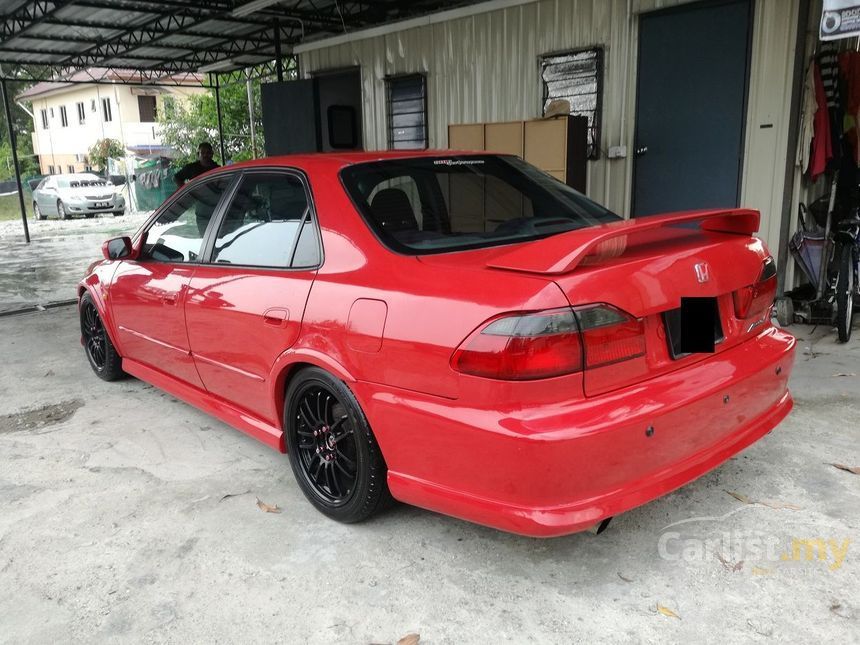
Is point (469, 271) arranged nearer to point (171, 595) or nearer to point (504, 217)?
point (504, 217)

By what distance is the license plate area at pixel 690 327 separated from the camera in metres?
2.34

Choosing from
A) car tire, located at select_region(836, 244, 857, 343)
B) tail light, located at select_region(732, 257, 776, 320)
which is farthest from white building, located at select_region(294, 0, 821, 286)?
tail light, located at select_region(732, 257, 776, 320)

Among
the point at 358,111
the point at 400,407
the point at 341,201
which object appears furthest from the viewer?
the point at 358,111

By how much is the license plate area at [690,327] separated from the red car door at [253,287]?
1.38 metres

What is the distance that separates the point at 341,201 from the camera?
2816mm

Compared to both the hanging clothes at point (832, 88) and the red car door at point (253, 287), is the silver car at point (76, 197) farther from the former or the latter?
the hanging clothes at point (832, 88)

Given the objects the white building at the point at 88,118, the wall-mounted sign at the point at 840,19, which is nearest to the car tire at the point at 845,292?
the wall-mounted sign at the point at 840,19

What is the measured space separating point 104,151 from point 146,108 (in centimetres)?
355

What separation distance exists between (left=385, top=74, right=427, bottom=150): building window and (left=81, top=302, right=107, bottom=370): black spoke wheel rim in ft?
16.7

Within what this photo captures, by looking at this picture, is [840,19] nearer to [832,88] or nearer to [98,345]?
[832,88]

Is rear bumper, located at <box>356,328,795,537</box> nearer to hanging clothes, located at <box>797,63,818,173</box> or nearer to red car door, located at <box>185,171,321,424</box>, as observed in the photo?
red car door, located at <box>185,171,321,424</box>

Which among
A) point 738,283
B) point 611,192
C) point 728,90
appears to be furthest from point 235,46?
point 738,283

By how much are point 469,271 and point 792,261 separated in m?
4.80

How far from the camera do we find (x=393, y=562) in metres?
2.61
